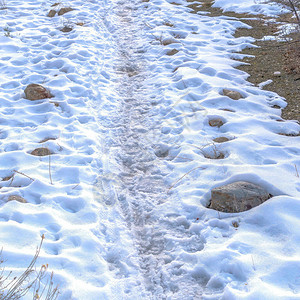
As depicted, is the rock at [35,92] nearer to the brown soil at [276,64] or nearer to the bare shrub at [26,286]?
the bare shrub at [26,286]

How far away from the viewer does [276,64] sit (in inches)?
283

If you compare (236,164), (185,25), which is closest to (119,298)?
(236,164)

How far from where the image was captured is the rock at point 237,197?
376 centimetres

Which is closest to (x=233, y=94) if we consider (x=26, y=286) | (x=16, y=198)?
(x=16, y=198)

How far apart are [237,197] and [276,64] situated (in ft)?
14.6

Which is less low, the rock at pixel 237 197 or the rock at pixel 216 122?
the rock at pixel 237 197

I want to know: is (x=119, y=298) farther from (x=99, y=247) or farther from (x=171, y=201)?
(x=171, y=201)

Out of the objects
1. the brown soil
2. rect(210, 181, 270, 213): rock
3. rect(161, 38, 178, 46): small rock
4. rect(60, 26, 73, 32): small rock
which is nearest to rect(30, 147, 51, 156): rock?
rect(210, 181, 270, 213): rock

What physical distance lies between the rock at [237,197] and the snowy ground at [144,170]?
0.09 metres

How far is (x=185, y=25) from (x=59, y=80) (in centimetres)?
450

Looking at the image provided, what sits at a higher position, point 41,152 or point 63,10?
point 41,152

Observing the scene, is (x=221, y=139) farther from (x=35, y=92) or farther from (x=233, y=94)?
(x=35, y=92)

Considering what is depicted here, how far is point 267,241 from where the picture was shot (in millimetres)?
3336

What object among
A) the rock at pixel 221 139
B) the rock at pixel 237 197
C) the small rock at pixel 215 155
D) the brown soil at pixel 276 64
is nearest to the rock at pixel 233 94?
the brown soil at pixel 276 64
